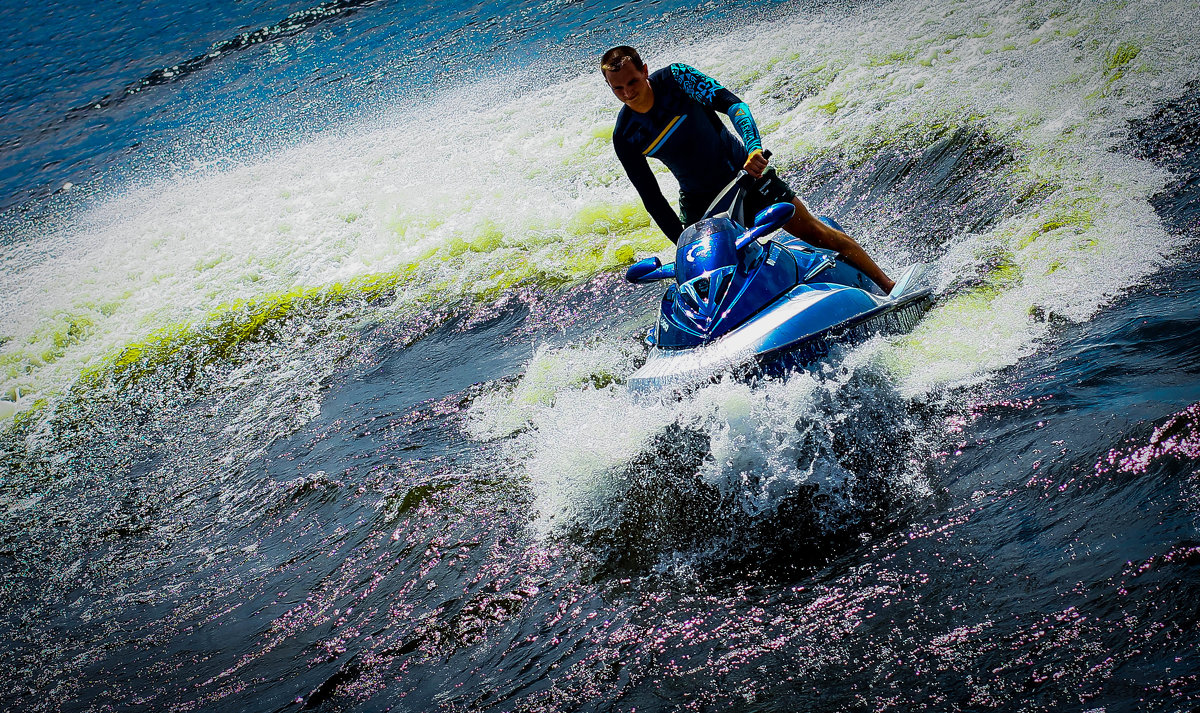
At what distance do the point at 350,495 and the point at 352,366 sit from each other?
2642 millimetres

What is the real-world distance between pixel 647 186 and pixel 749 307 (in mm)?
1398

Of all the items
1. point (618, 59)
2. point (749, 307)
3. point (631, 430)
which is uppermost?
point (618, 59)

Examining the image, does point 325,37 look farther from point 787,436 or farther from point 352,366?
point 787,436

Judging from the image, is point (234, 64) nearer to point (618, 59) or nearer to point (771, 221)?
point (618, 59)

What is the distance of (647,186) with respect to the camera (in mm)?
5113

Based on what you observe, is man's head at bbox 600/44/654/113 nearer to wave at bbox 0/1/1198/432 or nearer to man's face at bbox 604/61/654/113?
man's face at bbox 604/61/654/113

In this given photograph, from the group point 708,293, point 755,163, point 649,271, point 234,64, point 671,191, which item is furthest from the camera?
point 234,64

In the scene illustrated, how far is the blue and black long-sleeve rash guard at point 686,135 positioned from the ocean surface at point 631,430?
1.42 m

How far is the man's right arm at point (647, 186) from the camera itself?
4.99 m

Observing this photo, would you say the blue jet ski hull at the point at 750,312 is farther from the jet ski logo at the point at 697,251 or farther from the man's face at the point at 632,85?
the man's face at the point at 632,85

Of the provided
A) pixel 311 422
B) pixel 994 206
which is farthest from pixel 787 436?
pixel 311 422

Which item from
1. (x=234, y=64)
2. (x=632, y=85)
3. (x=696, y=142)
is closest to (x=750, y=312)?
(x=696, y=142)

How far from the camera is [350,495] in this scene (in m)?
5.40

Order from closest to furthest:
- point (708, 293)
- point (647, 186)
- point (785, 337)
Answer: point (785, 337)
point (708, 293)
point (647, 186)
